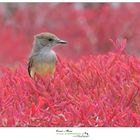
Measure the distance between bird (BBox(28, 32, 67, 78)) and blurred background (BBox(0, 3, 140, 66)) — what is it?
286 cm

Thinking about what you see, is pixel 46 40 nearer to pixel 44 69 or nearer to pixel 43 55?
pixel 43 55

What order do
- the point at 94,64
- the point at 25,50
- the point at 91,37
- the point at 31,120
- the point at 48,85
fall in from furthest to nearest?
the point at 91,37
the point at 25,50
the point at 94,64
the point at 48,85
the point at 31,120

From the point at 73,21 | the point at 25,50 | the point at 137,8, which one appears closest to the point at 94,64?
the point at 25,50

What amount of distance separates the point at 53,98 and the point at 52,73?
0.49 m

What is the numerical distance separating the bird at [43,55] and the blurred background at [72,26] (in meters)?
2.86

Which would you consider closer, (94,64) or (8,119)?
(8,119)

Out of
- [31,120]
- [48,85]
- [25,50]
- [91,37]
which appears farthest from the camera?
[91,37]

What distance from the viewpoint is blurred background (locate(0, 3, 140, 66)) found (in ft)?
27.0

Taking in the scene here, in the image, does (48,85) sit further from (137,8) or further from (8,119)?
(137,8)

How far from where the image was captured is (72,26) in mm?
9312

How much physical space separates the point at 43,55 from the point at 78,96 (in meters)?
0.82
